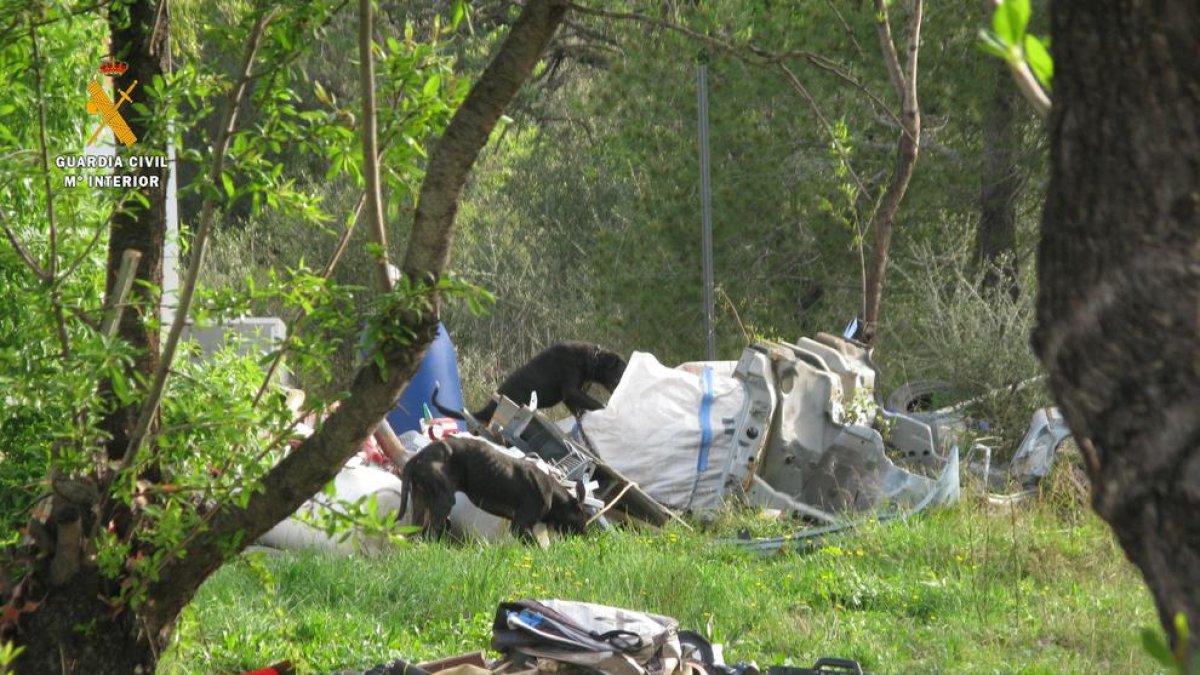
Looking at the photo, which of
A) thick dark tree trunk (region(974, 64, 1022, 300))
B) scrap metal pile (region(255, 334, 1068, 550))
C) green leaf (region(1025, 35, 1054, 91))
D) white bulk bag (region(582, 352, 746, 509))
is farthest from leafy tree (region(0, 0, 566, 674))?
thick dark tree trunk (region(974, 64, 1022, 300))

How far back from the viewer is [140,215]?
4336 mm

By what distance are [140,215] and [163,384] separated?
27.8 inches

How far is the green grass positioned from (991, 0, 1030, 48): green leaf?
409cm

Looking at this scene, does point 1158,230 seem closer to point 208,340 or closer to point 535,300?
point 208,340

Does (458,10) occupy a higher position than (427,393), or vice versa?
(458,10)

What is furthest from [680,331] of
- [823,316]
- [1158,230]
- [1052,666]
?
[1158,230]

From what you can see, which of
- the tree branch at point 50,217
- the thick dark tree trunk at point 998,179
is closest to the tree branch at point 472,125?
the tree branch at point 50,217

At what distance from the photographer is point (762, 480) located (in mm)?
9930

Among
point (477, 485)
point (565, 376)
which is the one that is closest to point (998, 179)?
point (565, 376)

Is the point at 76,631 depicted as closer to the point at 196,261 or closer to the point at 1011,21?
the point at 196,261

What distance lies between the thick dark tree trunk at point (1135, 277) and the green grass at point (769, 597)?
12.6 feet

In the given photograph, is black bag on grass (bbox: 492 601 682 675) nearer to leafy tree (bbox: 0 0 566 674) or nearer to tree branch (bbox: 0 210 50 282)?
leafy tree (bbox: 0 0 566 674)

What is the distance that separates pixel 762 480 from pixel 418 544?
8.44 feet

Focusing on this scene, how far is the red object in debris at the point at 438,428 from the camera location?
1107cm
